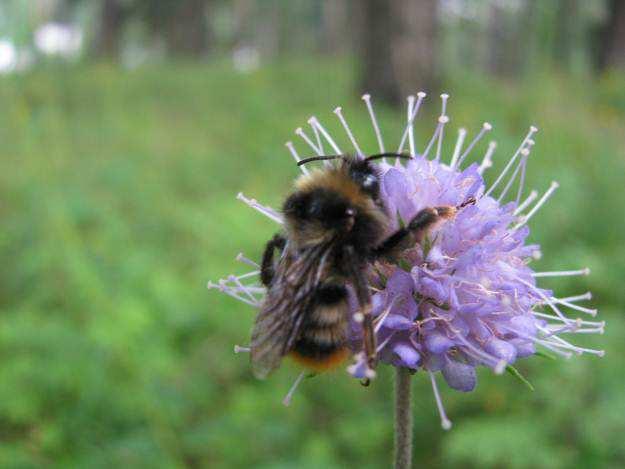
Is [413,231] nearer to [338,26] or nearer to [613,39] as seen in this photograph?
[613,39]

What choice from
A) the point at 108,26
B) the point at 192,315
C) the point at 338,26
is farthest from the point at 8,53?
the point at 338,26

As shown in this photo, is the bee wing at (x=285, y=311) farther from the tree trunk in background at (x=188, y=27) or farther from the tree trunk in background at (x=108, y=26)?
the tree trunk in background at (x=188, y=27)

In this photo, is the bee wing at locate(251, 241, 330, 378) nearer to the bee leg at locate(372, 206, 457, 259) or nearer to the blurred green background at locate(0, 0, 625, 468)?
the bee leg at locate(372, 206, 457, 259)

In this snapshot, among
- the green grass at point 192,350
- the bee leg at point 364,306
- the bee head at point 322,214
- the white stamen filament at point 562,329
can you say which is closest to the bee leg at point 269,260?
the bee head at point 322,214

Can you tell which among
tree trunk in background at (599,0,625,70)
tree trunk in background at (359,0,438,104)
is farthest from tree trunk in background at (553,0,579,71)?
tree trunk in background at (359,0,438,104)

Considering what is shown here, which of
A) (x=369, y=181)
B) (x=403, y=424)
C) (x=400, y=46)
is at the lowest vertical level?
(x=400, y=46)

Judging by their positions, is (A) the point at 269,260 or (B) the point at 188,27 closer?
(A) the point at 269,260

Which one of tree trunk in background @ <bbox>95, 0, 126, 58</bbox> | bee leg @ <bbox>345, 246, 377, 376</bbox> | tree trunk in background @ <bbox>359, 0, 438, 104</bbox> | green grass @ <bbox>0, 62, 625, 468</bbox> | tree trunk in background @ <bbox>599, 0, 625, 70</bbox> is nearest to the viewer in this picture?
bee leg @ <bbox>345, 246, 377, 376</bbox>

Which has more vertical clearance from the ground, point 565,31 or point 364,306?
point 364,306
